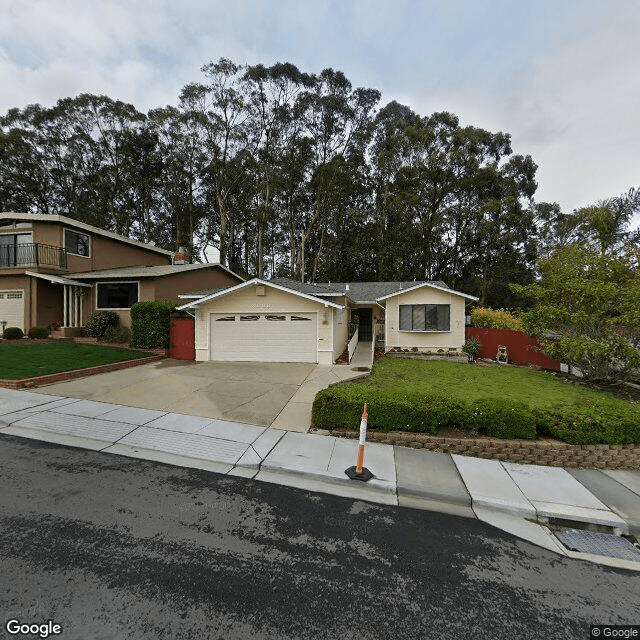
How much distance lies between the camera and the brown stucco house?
1650 centimetres

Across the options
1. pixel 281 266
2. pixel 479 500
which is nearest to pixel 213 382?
pixel 479 500

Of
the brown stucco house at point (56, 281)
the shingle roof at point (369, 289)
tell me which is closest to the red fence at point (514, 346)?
the shingle roof at point (369, 289)

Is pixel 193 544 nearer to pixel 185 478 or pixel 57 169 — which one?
pixel 185 478

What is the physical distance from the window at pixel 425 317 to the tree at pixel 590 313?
13.8ft

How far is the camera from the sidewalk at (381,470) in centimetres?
431

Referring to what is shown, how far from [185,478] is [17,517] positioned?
1.82 metres

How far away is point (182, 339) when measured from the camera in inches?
545

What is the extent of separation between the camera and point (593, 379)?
11.1 metres

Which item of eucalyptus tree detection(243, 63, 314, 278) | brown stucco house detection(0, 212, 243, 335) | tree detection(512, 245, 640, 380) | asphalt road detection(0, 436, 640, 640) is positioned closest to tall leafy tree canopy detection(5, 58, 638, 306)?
eucalyptus tree detection(243, 63, 314, 278)

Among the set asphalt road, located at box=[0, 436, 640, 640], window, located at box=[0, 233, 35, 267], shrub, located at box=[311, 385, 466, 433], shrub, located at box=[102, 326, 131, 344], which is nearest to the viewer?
asphalt road, located at box=[0, 436, 640, 640]

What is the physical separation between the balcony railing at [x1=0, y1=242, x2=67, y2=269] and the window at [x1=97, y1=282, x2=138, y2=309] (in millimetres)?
2531

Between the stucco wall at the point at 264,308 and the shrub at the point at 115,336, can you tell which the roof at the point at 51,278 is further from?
the stucco wall at the point at 264,308

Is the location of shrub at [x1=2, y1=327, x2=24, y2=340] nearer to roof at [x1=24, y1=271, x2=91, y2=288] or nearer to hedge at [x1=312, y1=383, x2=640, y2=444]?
roof at [x1=24, y1=271, x2=91, y2=288]

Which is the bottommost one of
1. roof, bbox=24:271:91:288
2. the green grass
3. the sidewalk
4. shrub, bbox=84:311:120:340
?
the sidewalk
